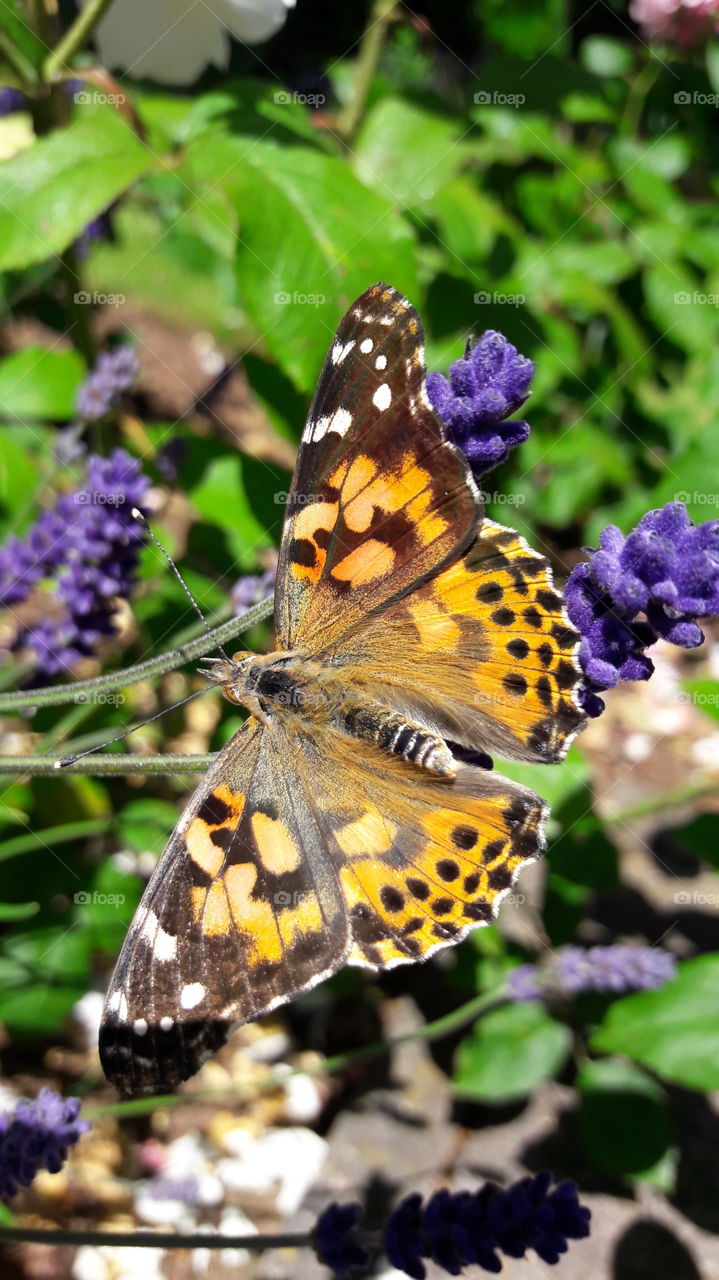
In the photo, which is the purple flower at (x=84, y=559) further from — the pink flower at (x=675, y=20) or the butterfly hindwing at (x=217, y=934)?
the pink flower at (x=675, y=20)

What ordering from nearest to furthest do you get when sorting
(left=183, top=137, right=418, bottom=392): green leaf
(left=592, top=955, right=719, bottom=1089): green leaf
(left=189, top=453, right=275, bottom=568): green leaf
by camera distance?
(left=183, top=137, right=418, bottom=392): green leaf < (left=592, top=955, right=719, bottom=1089): green leaf < (left=189, top=453, right=275, bottom=568): green leaf

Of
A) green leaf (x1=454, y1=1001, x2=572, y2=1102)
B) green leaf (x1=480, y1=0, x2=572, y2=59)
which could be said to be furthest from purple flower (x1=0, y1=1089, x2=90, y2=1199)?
green leaf (x1=480, y1=0, x2=572, y2=59)

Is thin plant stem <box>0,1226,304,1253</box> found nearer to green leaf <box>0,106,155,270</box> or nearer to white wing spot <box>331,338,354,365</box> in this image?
white wing spot <box>331,338,354,365</box>

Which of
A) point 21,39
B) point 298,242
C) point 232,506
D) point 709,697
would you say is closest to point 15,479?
point 232,506

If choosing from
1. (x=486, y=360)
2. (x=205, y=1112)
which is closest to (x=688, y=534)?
(x=486, y=360)

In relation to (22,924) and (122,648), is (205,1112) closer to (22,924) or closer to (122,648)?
(22,924)

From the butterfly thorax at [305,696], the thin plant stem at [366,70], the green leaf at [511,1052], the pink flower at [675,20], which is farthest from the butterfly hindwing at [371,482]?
the pink flower at [675,20]
